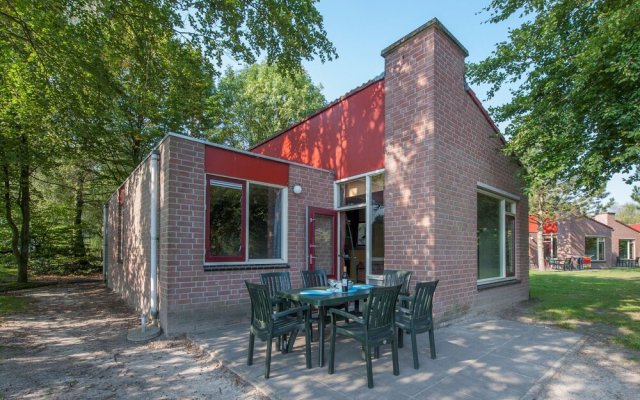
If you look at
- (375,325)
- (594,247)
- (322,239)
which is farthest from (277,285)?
(594,247)

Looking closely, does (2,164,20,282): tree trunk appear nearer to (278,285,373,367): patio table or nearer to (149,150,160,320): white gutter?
(149,150,160,320): white gutter

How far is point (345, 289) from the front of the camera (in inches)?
177

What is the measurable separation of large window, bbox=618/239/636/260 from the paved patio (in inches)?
1278

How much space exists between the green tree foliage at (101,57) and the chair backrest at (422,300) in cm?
623

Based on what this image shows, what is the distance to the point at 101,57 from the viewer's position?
7.83 m

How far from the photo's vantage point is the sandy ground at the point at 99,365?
3393mm

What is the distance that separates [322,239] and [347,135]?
7.89 feet

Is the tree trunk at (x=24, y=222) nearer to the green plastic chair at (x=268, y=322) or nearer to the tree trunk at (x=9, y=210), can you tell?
the tree trunk at (x=9, y=210)

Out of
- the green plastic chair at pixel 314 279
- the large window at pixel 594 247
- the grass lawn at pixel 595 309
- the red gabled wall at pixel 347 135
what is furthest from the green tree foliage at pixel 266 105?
the large window at pixel 594 247

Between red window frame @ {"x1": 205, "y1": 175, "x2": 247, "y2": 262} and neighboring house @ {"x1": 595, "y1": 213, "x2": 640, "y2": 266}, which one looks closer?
red window frame @ {"x1": 205, "y1": 175, "x2": 247, "y2": 262}

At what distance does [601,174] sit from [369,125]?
447cm

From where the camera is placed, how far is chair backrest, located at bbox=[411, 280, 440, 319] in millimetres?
3983

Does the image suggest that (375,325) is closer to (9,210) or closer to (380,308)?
(380,308)

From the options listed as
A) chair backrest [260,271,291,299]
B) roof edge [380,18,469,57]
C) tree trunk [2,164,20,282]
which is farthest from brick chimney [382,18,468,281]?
tree trunk [2,164,20,282]
